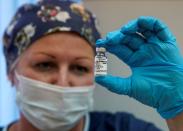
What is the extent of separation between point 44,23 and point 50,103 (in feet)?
0.85

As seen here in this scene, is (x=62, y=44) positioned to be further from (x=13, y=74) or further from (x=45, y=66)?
(x=13, y=74)

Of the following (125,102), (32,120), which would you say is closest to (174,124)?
(32,120)

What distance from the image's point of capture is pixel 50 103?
1.16m

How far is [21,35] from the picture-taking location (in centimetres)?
117

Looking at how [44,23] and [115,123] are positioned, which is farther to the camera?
[115,123]

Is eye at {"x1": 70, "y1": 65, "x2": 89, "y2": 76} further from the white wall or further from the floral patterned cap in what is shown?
the white wall

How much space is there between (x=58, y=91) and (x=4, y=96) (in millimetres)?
719

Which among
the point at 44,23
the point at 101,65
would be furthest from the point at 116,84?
the point at 44,23

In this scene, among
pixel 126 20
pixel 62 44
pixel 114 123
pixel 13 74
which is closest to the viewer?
pixel 62 44

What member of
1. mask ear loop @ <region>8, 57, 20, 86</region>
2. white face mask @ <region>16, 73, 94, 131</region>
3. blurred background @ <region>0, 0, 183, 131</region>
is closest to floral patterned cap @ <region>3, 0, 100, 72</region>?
mask ear loop @ <region>8, 57, 20, 86</region>

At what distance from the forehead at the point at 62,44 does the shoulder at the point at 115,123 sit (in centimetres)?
36

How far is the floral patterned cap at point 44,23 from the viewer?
3.78 feet

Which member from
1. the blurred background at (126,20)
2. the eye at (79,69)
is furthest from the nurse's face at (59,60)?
the blurred background at (126,20)

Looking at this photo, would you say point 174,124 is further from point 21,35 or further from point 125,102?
point 125,102
